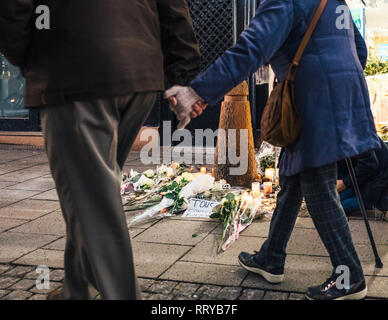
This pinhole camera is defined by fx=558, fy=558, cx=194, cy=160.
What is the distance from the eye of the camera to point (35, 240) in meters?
4.11

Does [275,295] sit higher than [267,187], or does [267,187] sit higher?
[267,187]

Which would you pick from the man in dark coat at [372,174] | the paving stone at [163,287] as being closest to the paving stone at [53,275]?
the paving stone at [163,287]

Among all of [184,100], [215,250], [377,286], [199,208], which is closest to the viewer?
[184,100]

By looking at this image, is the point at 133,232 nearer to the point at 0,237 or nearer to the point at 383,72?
the point at 0,237

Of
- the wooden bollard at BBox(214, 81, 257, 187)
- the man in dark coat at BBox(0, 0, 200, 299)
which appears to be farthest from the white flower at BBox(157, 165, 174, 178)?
the man in dark coat at BBox(0, 0, 200, 299)

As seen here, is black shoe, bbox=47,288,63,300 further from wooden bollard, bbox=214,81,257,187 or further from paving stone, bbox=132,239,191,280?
wooden bollard, bbox=214,81,257,187

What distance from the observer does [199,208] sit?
486 cm

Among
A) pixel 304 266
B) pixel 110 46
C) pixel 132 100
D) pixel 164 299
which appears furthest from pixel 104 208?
pixel 304 266

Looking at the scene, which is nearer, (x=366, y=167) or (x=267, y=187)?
(x=366, y=167)

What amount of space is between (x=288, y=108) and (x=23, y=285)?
1.79m

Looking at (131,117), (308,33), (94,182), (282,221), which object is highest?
(308,33)

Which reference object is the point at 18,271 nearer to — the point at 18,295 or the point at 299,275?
the point at 18,295

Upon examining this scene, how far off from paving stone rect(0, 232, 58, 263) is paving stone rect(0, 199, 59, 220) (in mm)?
553

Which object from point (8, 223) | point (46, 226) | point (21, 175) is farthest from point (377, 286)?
point (21, 175)
